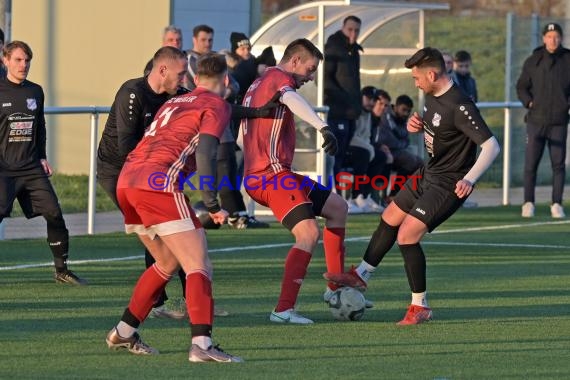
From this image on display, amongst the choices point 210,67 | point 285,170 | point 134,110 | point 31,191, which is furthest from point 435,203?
point 31,191

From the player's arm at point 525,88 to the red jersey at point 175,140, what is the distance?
10.3 meters

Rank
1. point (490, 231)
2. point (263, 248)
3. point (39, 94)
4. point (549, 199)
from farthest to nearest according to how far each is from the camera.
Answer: point (549, 199), point (490, 231), point (263, 248), point (39, 94)

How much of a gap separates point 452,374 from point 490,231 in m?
8.97

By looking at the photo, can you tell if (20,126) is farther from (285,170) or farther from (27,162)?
(285,170)

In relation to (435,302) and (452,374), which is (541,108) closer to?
(435,302)

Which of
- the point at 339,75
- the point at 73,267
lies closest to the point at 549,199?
the point at 339,75

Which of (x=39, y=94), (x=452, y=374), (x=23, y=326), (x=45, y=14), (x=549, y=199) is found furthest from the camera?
(x=45, y=14)

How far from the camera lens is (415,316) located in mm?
10555

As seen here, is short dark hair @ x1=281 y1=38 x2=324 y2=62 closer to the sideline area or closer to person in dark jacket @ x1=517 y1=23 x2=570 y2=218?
the sideline area

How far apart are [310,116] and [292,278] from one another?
3.81 ft

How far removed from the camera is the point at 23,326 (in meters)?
10.2

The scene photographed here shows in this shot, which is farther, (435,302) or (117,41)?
(117,41)

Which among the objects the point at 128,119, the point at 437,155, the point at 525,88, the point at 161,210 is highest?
the point at 525,88

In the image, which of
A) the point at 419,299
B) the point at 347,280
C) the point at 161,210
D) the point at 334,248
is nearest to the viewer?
the point at 161,210
